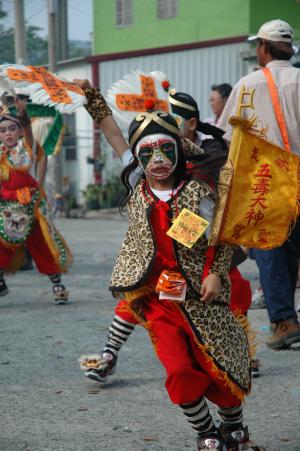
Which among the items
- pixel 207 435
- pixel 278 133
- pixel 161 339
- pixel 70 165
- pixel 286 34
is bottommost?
pixel 70 165

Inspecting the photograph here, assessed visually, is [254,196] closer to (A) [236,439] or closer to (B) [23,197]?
(A) [236,439]

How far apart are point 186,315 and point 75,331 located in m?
3.26

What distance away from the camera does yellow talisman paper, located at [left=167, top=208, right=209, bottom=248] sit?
387cm

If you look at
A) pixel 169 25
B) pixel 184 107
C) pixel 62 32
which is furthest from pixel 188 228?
pixel 62 32

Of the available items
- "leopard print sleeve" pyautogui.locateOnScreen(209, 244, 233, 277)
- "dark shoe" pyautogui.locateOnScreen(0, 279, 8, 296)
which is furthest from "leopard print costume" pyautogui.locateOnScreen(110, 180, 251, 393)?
"dark shoe" pyautogui.locateOnScreen(0, 279, 8, 296)

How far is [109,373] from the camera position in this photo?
5473 mm

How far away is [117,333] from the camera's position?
5461mm

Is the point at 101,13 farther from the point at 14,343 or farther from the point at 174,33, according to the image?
the point at 14,343

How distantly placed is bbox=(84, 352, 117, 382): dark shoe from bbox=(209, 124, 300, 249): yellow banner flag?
1.73 m

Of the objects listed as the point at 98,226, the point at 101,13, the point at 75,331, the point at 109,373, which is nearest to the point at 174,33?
the point at 101,13

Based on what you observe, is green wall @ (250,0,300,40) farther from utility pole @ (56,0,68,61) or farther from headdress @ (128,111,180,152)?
headdress @ (128,111,180,152)

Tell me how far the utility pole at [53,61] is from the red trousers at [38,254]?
44.8 feet

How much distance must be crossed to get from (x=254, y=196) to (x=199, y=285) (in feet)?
1.37

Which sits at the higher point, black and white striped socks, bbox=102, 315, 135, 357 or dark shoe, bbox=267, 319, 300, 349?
black and white striped socks, bbox=102, 315, 135, 357
